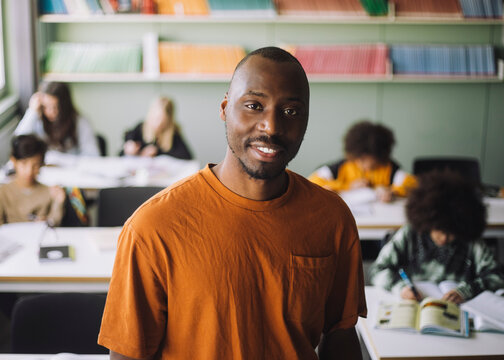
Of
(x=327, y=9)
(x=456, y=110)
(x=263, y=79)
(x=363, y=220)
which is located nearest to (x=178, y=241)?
(x=263, y=79)

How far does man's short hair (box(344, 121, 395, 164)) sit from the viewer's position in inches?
156

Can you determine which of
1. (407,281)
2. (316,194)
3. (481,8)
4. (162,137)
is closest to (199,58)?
(162,137)

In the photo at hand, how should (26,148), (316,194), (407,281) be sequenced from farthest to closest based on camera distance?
(26,148) → (407,281) → (316,194)

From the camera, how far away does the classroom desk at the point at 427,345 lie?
1.88 m

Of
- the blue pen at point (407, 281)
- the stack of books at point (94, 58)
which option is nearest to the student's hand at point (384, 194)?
the blue pen at point (407, 281)

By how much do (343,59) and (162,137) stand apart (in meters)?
1.88

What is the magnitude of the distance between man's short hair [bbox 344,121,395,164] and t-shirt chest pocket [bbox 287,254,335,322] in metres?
2.88

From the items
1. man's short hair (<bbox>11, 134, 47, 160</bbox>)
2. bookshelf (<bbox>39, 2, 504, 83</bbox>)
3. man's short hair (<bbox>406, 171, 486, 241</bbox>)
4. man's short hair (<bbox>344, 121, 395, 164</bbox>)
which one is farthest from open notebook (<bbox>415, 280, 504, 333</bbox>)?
bookshelf (<bbox>39, 2, 504, 83</bbox>)

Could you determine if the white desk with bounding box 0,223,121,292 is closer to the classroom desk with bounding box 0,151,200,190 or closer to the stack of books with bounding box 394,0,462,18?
the classroom desk with bounding box 0,151,200,190

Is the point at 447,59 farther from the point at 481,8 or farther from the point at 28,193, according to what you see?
the point at 28,193

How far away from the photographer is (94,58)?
5.20 metres

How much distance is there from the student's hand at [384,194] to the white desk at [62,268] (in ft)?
5.94

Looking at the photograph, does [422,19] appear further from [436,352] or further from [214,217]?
[214,217]

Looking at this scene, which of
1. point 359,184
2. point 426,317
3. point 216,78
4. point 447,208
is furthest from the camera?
point 216,78
